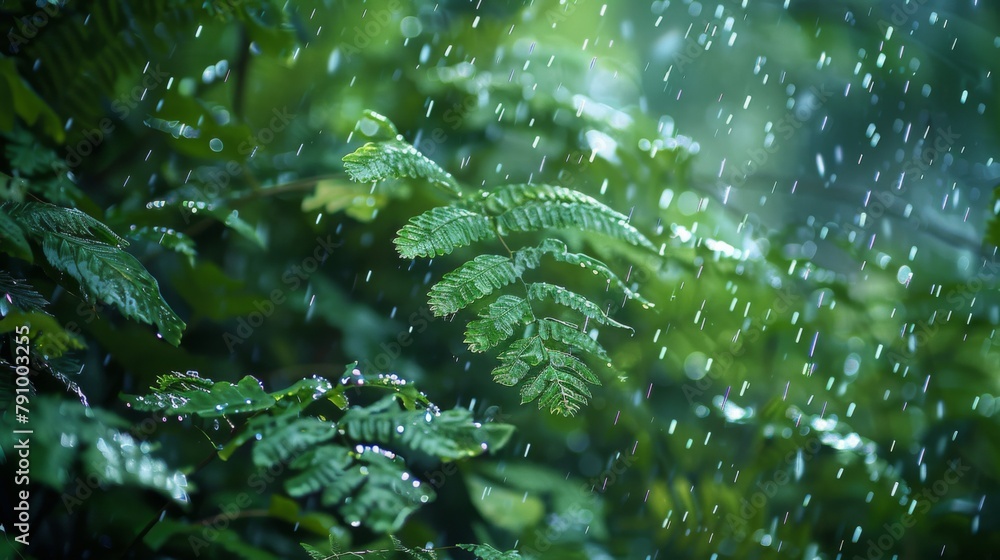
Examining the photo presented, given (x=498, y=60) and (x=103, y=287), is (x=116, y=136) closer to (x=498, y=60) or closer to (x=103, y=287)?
(x=103, y=287)

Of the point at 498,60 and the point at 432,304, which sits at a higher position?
the point at 498,60

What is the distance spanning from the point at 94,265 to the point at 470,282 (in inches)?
13.2

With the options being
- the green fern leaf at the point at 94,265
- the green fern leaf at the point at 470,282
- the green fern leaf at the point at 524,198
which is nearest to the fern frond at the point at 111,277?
the green fern leaf at the point at 94,265

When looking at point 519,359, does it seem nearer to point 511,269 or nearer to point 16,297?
point 511,269

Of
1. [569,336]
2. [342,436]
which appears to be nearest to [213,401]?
[342,436]

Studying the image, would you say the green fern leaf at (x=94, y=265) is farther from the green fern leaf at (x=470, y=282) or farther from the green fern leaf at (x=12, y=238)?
the green fern leaf at (x=470, y=282)

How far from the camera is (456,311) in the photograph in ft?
2.83

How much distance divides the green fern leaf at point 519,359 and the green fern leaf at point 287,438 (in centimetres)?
16

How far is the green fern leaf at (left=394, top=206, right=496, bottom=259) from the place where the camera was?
645 millimetres

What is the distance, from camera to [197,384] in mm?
706

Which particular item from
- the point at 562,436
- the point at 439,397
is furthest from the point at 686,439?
the point at 439,397

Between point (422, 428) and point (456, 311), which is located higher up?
point (456, 311)

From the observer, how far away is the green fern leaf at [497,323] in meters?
0.64

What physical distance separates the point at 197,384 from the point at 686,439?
102 centimetres
